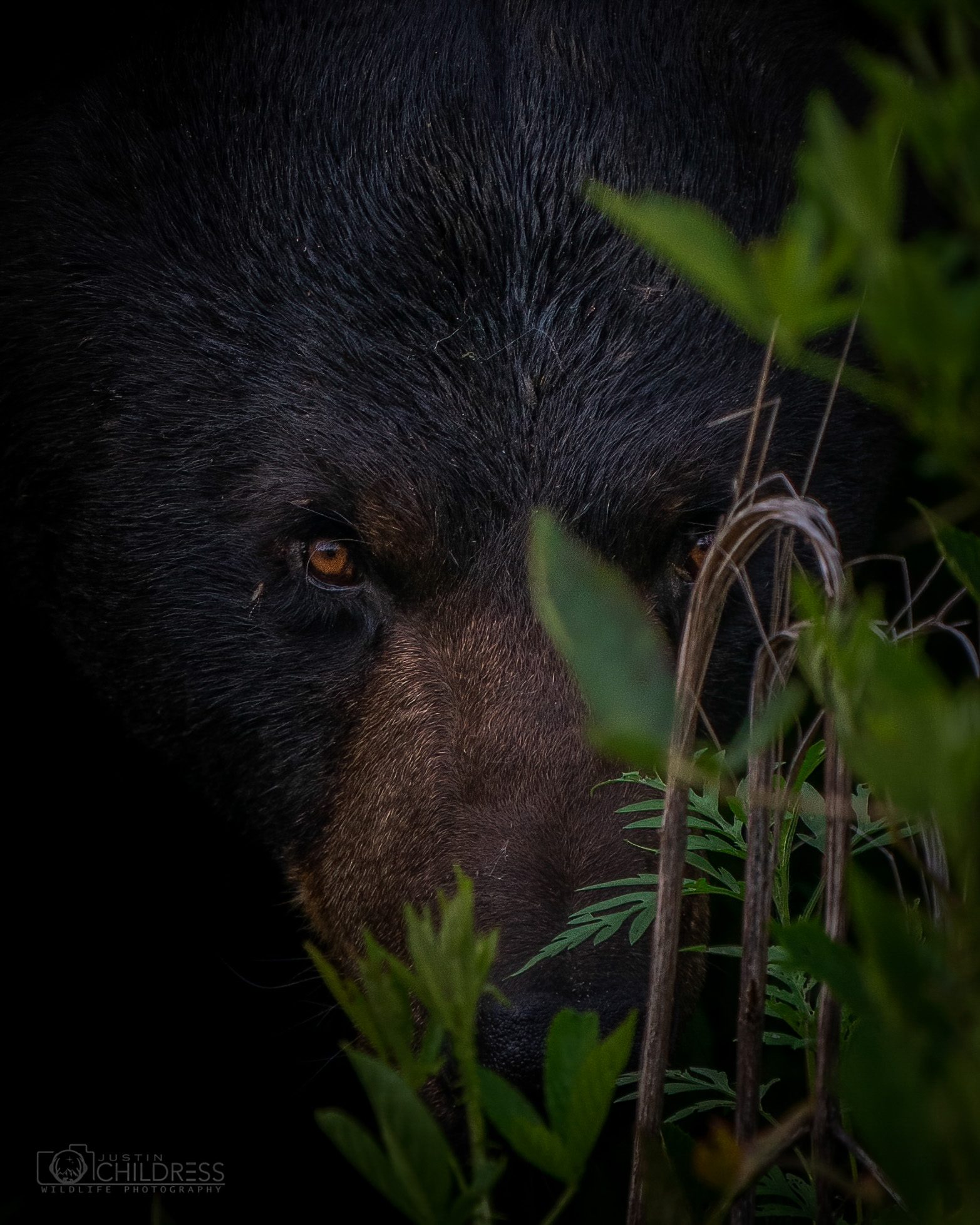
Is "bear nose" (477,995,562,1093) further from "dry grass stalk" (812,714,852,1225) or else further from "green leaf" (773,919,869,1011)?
"green leaf" (773,919,869,1011)

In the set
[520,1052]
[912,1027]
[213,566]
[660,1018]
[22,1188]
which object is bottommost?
[22,1188]

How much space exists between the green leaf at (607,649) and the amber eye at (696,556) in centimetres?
136

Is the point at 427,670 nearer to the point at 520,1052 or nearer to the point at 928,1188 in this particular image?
the point at 520,1052

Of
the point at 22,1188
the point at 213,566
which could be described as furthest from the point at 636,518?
the point at 22,1188

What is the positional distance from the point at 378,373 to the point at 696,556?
23.7 inches

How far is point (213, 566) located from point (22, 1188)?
4.19 feet

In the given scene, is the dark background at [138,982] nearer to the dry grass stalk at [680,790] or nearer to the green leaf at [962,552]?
the dry grass stalk at [680,790]

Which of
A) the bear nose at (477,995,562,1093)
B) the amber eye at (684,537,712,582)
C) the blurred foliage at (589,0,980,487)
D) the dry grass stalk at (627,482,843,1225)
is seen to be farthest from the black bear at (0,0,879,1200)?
the blurred foliage at (589,0,980,487)

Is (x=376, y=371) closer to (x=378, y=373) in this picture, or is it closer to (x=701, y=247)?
(x=378, y=373)

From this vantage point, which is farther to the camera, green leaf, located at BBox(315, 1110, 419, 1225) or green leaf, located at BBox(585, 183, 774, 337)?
green leaf, located at BBox(315, 1110, 419, 1225)

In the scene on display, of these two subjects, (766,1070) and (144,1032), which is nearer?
(766,1070)

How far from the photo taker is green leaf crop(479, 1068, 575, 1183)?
2.72 feet

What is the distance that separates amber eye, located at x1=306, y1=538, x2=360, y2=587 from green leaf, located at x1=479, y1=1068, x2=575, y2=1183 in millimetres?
1311

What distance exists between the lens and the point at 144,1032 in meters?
2.82
